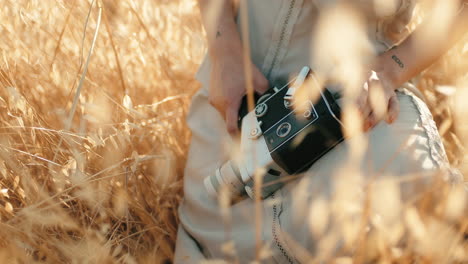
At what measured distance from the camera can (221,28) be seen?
0.94 metres

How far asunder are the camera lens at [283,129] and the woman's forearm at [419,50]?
0.20 m

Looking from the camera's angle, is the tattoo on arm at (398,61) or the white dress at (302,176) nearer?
the white dress at (302,176)

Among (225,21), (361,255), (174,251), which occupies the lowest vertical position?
(174,251)

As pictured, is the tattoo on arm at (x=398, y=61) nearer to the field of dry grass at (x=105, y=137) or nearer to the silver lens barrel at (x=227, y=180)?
the field of dry grass at (x=105, y=137)

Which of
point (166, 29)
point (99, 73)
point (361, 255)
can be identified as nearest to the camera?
point (361, 255)

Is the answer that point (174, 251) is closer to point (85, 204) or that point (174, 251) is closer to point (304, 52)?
point (85, 204)

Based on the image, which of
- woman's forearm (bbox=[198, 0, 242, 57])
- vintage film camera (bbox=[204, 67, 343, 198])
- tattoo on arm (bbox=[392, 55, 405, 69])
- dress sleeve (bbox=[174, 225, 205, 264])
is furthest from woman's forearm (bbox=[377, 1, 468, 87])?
dress sleeve (bbox=[174, 225, 205, 264])

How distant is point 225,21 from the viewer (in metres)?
0.95

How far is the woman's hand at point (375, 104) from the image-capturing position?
737 mm

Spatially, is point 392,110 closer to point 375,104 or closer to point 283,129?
point 375,104

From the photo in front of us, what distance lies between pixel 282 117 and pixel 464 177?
0.96ft

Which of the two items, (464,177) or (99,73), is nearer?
(464,177)

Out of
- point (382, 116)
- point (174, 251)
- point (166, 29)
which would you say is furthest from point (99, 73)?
point (382, 116)

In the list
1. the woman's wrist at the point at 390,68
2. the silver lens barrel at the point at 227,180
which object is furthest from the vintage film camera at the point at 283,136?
the woman's wrist at the point at 390,68
